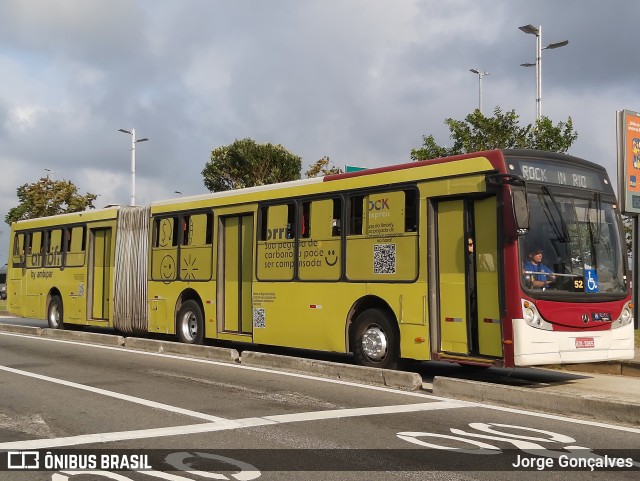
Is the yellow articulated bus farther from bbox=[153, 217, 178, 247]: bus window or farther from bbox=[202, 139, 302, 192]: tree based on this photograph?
bbox=[202, 139, 302, 192]: tree

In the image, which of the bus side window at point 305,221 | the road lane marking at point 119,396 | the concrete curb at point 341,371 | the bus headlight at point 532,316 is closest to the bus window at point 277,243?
the bus side window at point 305,221

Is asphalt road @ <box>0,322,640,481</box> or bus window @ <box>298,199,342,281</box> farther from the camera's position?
bus window @ <box>298,199,342,281</box>

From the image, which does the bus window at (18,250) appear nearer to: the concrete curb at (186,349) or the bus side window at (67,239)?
the bus side window at (67,239)

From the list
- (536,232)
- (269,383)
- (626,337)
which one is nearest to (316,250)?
(269,383)

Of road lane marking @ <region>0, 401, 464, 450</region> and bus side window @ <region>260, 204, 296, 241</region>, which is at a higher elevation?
bus side window @ <region>260, 204, 296, 241</region>

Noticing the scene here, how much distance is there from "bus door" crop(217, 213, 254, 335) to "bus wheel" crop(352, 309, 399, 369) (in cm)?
313

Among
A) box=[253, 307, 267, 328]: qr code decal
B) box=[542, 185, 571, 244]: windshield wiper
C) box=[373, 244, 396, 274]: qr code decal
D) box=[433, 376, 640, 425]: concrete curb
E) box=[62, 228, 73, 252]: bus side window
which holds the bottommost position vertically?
box=[433, 376, 640, 425]: concrete curb

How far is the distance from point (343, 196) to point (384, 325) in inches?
91.0

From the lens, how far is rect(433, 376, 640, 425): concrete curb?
848 centimetres

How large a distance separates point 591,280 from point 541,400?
253 cm

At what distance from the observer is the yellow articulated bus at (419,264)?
10523mm

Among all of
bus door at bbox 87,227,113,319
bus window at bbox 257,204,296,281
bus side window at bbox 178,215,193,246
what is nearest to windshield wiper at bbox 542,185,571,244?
bus window at bbox 257,204,296,281

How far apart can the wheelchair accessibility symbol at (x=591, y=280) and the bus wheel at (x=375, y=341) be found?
2899mm

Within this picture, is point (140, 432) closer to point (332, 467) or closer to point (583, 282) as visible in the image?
point (332, 467)
